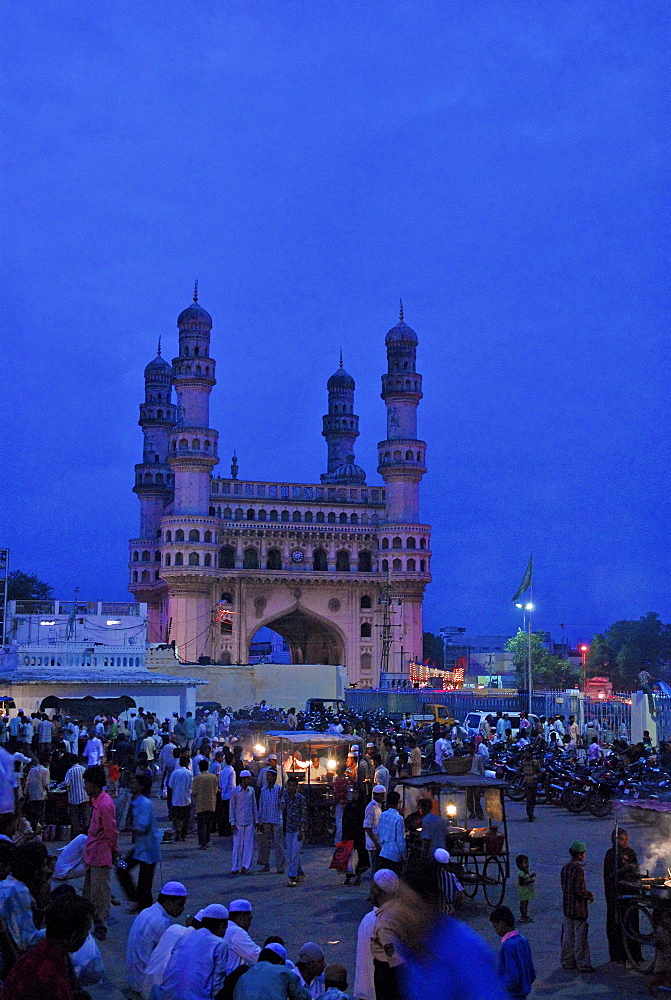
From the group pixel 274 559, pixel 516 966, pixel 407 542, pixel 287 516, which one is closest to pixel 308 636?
pixel 274 559

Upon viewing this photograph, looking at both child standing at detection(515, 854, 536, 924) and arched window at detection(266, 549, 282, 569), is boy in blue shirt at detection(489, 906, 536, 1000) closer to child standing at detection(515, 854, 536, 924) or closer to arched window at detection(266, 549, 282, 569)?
child standing at detection(515, 854, 536, 924)

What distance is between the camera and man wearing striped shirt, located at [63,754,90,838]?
46.7 ft

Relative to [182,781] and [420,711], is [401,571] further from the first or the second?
[182,781]

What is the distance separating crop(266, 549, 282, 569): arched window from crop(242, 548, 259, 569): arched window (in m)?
0.65

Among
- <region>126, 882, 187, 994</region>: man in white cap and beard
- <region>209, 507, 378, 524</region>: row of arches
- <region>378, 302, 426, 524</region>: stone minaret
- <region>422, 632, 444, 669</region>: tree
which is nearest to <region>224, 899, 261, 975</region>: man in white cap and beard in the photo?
<region>126, 882, 187, 994</region>: man in white cap and beard

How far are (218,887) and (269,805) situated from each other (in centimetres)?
125

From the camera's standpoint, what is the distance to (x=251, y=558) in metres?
58.4

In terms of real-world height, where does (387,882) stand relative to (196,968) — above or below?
above

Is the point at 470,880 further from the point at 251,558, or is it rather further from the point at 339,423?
the point at 339,423

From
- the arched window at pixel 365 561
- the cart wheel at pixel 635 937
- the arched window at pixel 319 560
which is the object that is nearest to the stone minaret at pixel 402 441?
the arched window at pixel 365 561

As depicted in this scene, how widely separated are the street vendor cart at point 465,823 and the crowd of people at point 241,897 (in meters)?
0.17

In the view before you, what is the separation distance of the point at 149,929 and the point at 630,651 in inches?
2572

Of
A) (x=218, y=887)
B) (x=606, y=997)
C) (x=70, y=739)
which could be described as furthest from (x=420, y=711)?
(x=606, y=997)

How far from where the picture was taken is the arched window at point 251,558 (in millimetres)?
58125
